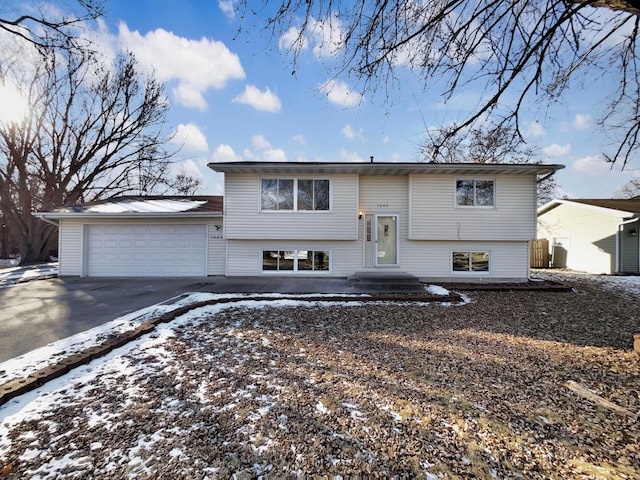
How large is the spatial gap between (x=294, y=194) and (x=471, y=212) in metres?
6.19

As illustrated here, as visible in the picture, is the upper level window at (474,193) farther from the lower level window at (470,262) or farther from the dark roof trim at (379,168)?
the lower level window at (470,262)

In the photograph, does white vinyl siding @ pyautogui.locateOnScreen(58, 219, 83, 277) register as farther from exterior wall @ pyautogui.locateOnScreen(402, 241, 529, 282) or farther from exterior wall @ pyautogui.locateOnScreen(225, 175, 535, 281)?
exterior wall @ pyautogui.locateOnScreen(402, 241, 529, 282)

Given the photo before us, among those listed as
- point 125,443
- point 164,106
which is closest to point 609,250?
point 125,443

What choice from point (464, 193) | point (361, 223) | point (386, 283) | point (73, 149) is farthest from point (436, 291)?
point (73, 149)

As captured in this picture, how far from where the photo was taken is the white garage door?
10828mm

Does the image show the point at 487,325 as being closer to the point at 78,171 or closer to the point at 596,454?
the point at 596,454

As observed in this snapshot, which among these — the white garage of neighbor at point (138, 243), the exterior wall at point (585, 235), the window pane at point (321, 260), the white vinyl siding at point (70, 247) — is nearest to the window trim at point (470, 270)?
the window pane at point (321, 260)


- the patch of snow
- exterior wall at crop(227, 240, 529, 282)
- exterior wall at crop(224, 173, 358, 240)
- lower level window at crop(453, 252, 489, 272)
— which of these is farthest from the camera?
lower level window at crop(453, 252, 489, 272)

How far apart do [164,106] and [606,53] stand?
21609mm

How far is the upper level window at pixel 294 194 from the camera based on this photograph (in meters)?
10.2

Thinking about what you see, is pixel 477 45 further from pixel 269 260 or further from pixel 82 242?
pixel 82 242

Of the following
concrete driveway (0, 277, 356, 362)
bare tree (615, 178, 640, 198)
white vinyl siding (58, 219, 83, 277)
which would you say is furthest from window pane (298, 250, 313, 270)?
bare tree (615, 178, 640, 198)

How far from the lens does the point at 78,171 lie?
18.8 m

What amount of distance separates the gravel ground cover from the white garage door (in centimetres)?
660
